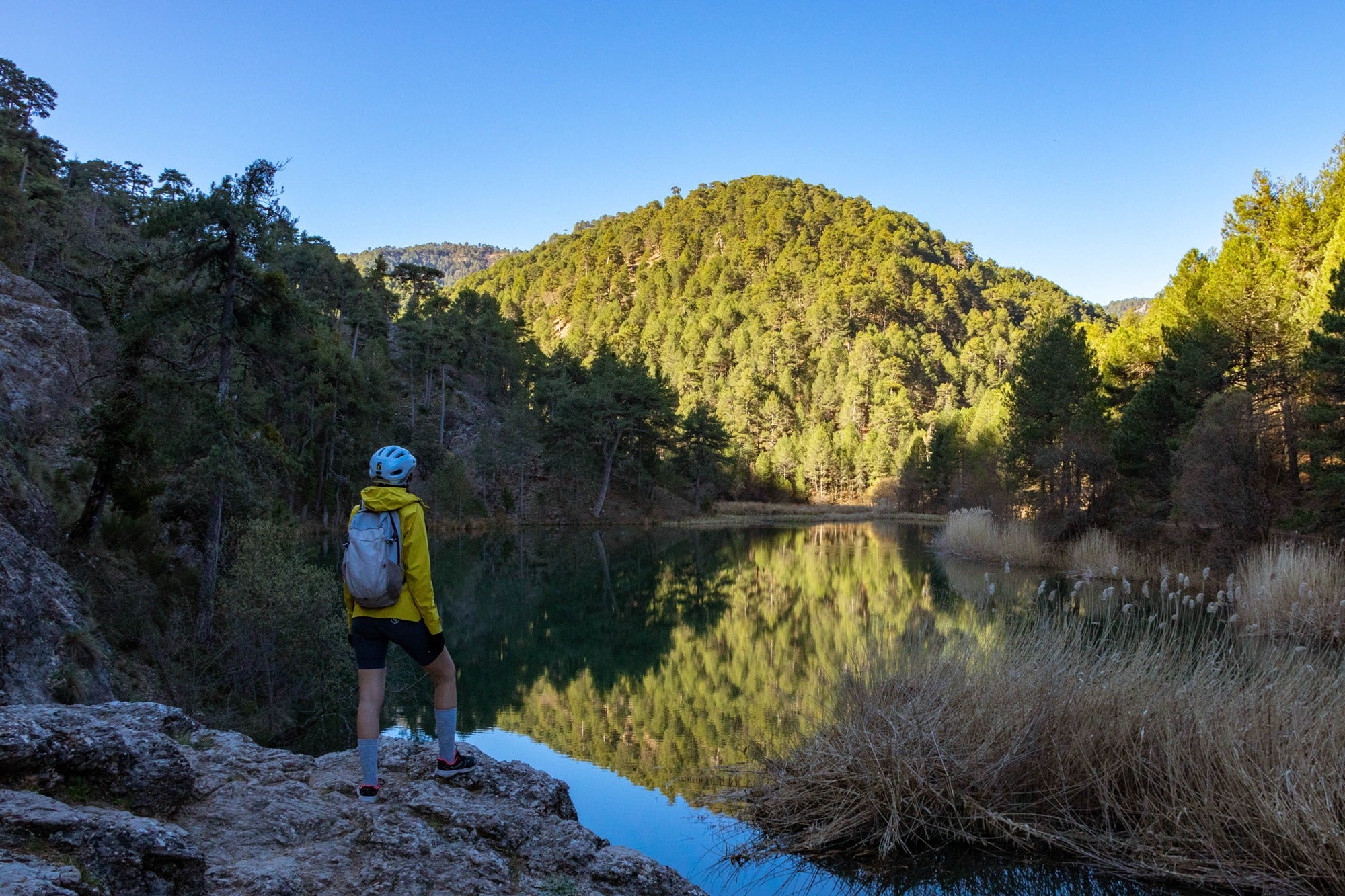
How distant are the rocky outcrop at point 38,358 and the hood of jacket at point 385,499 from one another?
12243 millimetres

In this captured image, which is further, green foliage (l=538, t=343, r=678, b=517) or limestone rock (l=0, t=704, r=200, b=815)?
green foliage (l=538, t=343, r=678, b=517)

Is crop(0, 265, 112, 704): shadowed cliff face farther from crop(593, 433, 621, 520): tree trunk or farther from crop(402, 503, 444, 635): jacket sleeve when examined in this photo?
crop(593, 433, 621, 520): tree trunk

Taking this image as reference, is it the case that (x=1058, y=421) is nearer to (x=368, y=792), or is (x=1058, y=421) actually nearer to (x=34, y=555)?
(x=34, y=555)

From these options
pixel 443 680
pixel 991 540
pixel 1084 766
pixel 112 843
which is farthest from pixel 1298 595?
pixel 991 540

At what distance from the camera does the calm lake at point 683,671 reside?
23.2 feet

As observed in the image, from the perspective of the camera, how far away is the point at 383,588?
4.32 metres

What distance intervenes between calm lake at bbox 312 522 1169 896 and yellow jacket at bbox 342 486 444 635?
3627 mm

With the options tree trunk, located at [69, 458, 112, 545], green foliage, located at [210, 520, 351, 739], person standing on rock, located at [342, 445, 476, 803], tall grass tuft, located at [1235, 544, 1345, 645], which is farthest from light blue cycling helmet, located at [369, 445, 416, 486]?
tall grass tuft, located at [1235, 544, 1345, 645]

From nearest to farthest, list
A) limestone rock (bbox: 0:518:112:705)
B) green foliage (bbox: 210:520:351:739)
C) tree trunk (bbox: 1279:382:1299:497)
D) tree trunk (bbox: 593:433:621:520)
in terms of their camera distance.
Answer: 1. limestone rock (bbox: 0:518:112:705)
2. green foliage (bbox: 210:520:351:739)
3. tree trunk (bbox: 1279:382:1299:497)
4. tree trunk (bbox: 593:433:621:520)

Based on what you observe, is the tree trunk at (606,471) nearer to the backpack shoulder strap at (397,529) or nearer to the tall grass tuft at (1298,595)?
the tall grass tuft at (1298,595)

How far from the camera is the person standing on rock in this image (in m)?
4.33

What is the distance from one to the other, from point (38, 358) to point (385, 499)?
1599cm

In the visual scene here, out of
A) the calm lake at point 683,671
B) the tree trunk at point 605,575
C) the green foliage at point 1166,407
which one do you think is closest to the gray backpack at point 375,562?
the calm lake at point 683,671

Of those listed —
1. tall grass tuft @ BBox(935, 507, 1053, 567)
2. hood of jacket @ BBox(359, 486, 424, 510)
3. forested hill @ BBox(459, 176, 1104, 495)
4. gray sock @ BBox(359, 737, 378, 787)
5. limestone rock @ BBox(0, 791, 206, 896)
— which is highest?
forested hill @ BBox(459, 176, 1104, 495)
